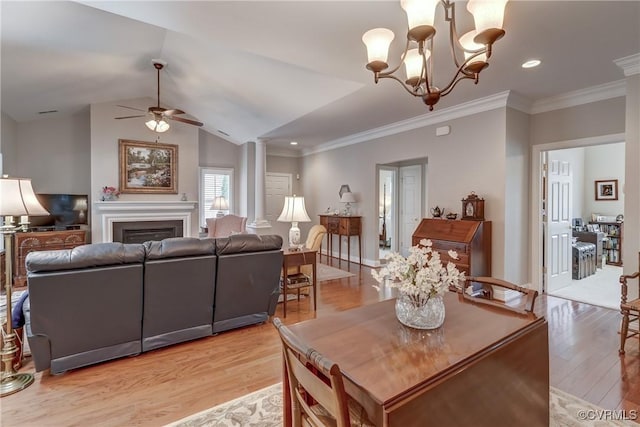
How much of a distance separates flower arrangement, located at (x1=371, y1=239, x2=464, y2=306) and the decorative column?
201 inches

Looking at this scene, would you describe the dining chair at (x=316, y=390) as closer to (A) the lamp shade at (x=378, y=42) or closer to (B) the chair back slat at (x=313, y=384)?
(B) the chair back slat at (x=313, y=384)

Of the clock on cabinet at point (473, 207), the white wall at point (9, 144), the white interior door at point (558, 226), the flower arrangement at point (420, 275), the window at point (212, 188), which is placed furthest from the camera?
the window at point (212, 188)

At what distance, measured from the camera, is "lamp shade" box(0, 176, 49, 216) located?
80.9 inches

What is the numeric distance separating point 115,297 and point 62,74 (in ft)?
12.8

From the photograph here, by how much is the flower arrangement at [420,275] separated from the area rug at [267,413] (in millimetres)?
1156

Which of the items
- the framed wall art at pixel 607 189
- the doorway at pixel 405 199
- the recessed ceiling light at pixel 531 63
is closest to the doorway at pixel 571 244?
the framed wall art at pixel 607 189

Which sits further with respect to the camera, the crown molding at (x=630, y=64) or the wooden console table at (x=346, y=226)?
the wooden console table at (x=346, y=226)

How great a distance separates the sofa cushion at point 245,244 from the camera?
2.75 meters

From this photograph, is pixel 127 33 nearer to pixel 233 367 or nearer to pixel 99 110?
pixel 99 110

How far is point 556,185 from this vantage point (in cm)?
439

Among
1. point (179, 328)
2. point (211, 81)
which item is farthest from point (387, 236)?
point (179, 328)

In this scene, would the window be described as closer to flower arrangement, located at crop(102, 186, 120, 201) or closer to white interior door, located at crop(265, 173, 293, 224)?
white interior door, located at crop(265, 173, 293, 224)

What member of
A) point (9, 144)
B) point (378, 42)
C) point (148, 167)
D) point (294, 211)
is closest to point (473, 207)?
point (294, 211)

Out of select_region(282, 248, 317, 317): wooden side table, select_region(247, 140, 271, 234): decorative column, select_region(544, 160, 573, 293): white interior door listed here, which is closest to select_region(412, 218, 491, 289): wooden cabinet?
select_region(544, 160, 573, 293): white interior door
